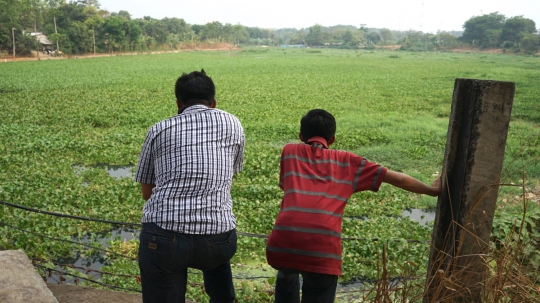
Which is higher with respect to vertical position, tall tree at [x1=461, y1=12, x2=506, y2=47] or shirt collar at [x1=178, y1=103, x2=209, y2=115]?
tall tree at [x1=461, y1=12, x2=506, y2=47]

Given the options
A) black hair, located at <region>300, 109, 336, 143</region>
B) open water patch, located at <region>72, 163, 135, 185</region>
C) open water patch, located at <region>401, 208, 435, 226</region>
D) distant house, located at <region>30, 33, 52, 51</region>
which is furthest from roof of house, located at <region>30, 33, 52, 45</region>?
black hair, located at <region>300, 109, 336, 143</region>

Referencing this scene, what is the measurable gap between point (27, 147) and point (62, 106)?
5.89m

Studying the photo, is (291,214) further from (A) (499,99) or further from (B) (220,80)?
(B) (220,80)

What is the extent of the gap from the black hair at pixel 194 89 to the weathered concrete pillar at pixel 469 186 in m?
1.11

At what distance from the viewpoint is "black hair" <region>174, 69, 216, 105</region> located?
2.34 metres

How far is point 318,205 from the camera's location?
2215 millimetres

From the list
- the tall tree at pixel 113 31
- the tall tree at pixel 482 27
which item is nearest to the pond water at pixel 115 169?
the tall tree at pixel 113 31

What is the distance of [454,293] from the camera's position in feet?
7.04

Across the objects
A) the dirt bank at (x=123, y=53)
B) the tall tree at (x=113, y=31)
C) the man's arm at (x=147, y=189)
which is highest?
the tall tree at (x=113, y=31)

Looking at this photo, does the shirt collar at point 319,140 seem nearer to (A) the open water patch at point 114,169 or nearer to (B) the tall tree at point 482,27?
(A) the open water patch at point 114,169

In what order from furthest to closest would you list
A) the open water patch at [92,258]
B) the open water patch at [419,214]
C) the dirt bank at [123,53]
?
the dirt bank at [123,53] < the open water patch at [419,214] < the open water patch at [92,258]

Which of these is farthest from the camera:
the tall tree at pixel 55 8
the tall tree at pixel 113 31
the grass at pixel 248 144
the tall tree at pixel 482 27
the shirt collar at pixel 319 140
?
the tall tree at pixel 482 27

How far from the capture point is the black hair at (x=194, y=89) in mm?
2340

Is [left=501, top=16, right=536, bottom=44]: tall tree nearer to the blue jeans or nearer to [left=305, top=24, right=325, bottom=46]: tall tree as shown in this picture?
[left=305, top=24, right=325, bottom=46]: tall tree
